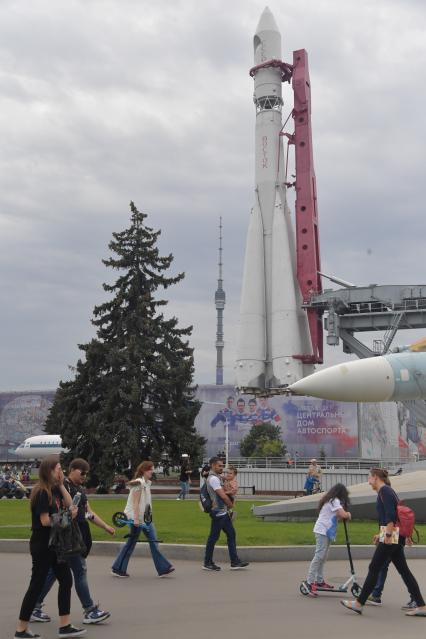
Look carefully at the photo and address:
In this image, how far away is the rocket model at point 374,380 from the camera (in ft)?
38.1

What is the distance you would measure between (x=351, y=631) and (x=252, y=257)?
32924 mm

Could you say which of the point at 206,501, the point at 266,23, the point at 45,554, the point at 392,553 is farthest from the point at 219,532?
the point at 266,23

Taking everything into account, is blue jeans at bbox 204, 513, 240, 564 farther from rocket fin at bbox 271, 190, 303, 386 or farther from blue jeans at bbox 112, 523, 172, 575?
rocket fin at bbox 271, 190, 303, 386

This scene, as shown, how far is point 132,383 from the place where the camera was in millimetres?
27547

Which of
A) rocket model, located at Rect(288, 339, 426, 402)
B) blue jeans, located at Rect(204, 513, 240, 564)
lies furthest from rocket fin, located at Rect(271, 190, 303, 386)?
blue jeans, located at Rect(204, 513, 240, 564)

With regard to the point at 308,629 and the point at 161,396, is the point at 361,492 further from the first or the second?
the point at 161,396

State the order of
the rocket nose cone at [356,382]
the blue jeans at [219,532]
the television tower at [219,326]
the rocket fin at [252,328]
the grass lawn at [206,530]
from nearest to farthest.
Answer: the blue jeans at [219,532], the grass lawn at [206,530], the rocket nose cone at [356,382], the rocket fin at [252,328], the television tower at [219,326]

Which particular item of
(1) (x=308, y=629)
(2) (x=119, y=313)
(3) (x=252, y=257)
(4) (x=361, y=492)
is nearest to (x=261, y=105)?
(3) (x=252, y=257)

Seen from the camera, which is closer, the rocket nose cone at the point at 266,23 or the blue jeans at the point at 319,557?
the blue jeans at the point at 319,557

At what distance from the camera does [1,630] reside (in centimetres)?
551

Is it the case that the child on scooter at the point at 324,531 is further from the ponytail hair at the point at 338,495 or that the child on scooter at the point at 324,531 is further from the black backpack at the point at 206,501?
the black backpack at the point at 206,501

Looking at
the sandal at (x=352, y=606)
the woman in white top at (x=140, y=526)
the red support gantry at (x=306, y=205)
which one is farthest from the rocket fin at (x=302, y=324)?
the sandal at (x=352, y=606)

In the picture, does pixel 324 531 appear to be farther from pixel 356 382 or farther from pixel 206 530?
pixel 206 530

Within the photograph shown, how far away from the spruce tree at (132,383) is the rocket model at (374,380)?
16.2 meters
